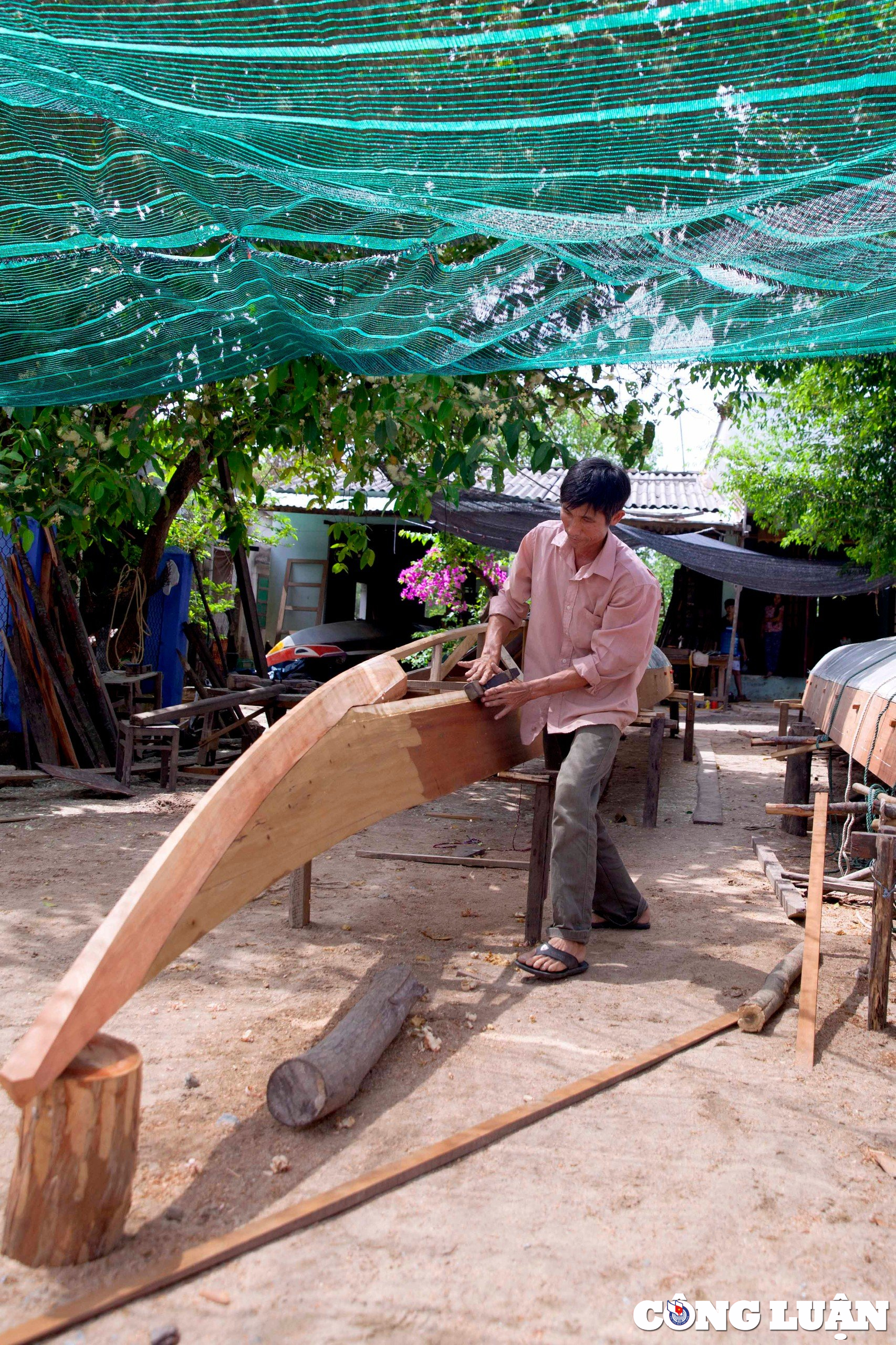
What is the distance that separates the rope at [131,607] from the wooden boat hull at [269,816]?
5.27 metres

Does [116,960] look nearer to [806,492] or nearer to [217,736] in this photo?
[217,736]

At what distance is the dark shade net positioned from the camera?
9.66m

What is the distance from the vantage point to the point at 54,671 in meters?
7.11

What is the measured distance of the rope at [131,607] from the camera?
8.12 metres

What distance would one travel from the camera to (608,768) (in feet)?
11.6

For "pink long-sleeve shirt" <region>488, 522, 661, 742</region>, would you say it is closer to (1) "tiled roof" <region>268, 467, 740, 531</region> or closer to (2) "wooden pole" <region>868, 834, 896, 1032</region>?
(2) "wooden pole" <region>868, 834, 896, 1032</region>

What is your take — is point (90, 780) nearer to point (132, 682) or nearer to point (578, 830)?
point (132, 682)

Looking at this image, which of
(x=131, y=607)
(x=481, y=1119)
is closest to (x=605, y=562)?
(x=481, y=1119)

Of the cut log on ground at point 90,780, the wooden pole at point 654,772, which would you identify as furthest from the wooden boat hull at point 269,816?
the cut log on ground at point 90,780

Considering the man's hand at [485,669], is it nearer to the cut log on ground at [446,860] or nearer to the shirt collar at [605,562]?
the shirt collar at [605,562]

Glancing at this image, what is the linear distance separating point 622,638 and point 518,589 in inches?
20.7

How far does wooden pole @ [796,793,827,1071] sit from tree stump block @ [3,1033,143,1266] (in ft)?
5.90

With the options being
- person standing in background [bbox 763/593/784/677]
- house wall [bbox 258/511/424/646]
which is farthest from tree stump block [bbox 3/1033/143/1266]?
person standing in background [bbox 763/593/784/677]

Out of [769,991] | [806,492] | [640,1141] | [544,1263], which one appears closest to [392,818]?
[769,991]
